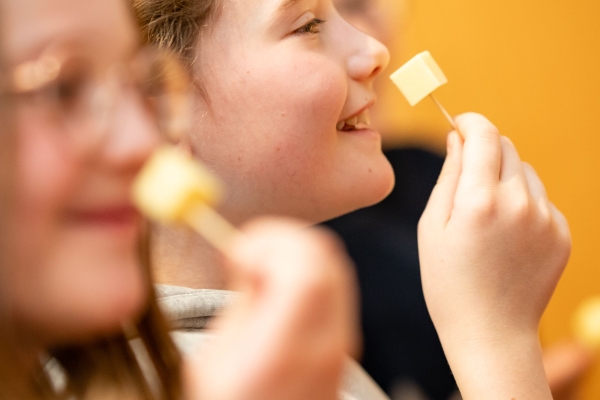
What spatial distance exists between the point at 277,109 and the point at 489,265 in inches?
13.7

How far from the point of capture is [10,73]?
415 mm

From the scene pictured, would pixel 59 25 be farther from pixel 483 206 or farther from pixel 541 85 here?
pixel 541 85

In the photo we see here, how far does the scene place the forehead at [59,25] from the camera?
42 cm

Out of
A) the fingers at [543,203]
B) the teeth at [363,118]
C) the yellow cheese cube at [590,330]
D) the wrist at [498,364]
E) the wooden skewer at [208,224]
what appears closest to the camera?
the wooden skewer at [208,224]

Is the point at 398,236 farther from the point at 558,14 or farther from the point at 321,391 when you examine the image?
the point at 321,391

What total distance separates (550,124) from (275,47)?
1.55 m

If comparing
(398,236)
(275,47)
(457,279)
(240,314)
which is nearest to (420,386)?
(398,236)

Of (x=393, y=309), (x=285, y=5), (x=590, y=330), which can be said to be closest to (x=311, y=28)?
(x=285, y=5)

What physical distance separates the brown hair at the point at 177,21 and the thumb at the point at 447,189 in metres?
0.38

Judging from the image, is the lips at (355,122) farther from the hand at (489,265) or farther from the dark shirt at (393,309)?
the dark shirt at (393,309)

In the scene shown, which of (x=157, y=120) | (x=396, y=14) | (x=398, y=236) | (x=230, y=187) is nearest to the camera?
(x=157, y=120)

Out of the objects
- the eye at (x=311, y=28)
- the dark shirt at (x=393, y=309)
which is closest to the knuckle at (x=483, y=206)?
the eye at (x=311, y=28)

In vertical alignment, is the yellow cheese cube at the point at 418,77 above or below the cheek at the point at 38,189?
below

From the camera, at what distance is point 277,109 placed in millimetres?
858
